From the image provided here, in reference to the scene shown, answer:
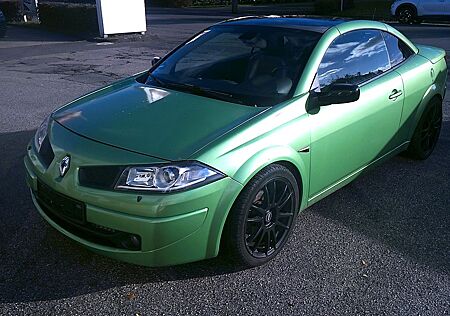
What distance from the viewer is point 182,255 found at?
8.86 feet

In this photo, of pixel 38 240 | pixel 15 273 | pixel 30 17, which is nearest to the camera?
pixel 15 273

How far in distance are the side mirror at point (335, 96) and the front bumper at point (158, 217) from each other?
3.23 ft

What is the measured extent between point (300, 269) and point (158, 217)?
1.09m

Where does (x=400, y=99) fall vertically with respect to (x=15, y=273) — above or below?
above

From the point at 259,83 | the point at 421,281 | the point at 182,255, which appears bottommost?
the point at 421,281

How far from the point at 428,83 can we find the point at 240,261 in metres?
2.94

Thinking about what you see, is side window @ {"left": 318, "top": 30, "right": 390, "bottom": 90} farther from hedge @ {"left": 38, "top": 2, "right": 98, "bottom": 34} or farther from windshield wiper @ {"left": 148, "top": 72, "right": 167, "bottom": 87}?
hedge @ {"left": 38, "top": 2, "right": 98, "bottom": 34}

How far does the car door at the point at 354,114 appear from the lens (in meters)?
3.36

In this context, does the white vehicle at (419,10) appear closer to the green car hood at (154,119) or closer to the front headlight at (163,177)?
the green car hood at (154,119)

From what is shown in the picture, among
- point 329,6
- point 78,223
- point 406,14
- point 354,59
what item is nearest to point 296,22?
point 354,59

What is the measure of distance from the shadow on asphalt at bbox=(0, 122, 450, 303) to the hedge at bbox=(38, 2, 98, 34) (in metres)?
12.4

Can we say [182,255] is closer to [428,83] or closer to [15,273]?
[15,273]

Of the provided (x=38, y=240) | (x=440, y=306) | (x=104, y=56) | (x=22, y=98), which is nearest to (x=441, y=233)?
(x=440, y=306)

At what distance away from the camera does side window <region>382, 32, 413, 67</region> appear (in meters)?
4.31
